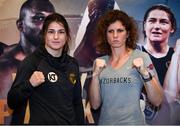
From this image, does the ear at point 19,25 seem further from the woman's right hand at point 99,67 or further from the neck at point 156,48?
the neck at point 156,48

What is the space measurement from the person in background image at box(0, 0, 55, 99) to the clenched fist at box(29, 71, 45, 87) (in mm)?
535

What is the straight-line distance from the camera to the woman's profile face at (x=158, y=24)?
1892mm

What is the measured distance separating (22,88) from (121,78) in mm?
534

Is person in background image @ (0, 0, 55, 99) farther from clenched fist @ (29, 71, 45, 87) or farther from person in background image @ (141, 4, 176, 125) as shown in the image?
person in background image @ (141, 4, 176, 125)

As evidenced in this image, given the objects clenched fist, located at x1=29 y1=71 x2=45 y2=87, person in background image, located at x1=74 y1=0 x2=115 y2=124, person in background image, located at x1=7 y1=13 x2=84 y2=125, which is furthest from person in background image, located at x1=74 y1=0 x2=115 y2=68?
clenched fist, located at x1=29 y1=71 x2=45 y2=87

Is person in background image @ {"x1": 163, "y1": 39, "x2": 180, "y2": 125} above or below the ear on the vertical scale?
below

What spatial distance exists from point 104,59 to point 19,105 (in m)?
0.56

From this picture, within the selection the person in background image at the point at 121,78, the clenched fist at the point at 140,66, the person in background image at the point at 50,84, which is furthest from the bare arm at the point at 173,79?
the person in background image at the point at 50,84

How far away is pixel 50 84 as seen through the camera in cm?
143

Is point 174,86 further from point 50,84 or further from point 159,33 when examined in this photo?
point 50,84

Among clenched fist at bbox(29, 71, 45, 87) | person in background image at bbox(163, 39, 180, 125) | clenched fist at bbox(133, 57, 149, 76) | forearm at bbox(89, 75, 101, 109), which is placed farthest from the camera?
person in background image at bbox(163, 39, 180, 125)

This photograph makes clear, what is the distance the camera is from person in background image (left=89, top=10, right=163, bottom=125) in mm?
1537

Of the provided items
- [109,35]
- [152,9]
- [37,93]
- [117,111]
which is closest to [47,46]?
[37,93]

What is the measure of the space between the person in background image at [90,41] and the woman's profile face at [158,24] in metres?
0.27
